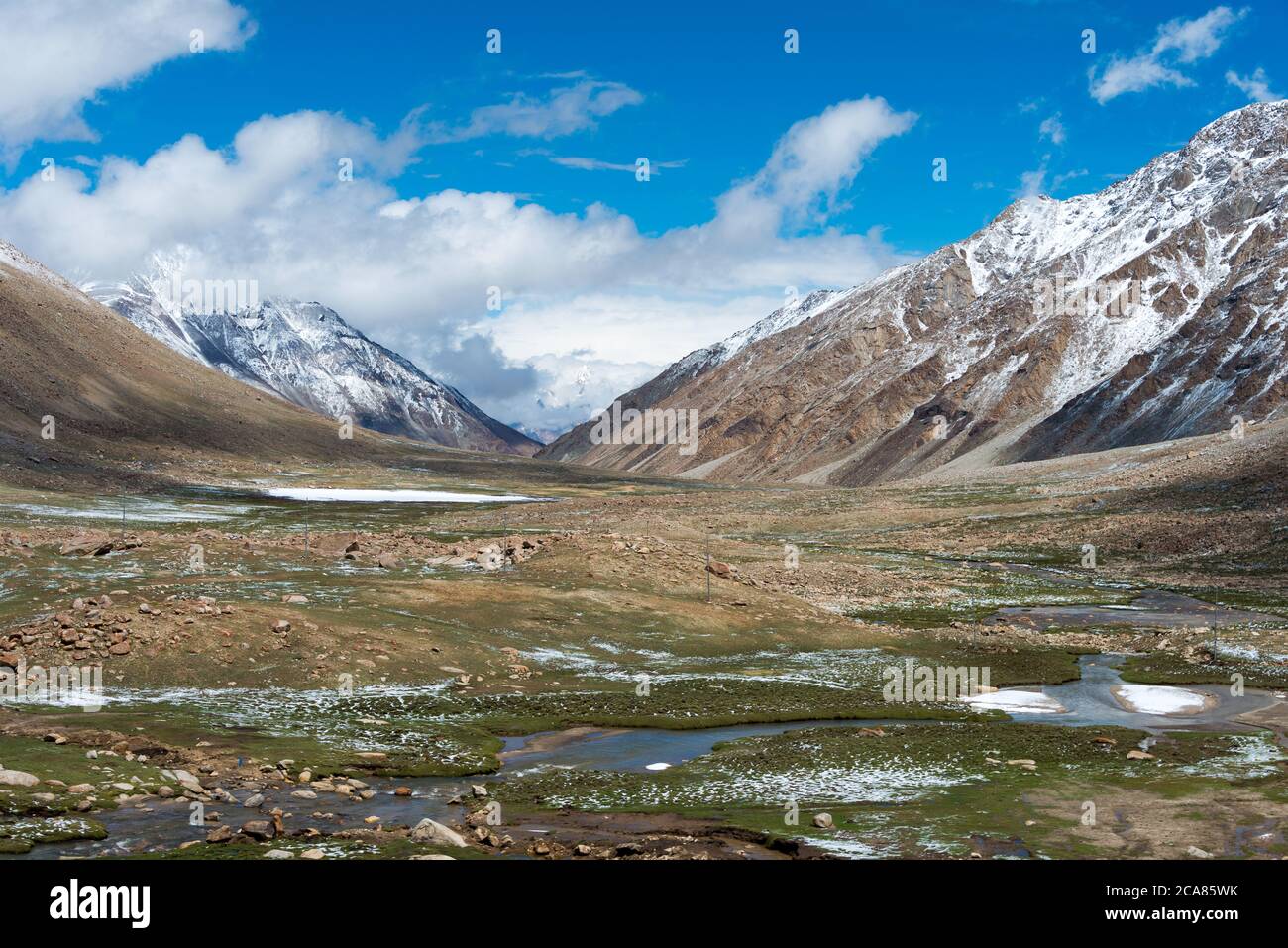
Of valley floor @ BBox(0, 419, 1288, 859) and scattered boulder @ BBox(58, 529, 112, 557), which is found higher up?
scattered boulder @ BBox(58, 529, 112, 557)

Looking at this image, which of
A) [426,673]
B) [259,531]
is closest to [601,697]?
[426,673]

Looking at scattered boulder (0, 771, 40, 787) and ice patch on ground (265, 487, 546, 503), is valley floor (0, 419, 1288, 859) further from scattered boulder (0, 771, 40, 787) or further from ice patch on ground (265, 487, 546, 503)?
ice patch on ground (265, 487, 546, 503)

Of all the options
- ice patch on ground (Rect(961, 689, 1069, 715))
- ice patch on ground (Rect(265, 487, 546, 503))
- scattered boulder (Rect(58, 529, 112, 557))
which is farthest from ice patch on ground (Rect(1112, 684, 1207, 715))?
ice patch on ground (Rect(265, 487, 546, 503))

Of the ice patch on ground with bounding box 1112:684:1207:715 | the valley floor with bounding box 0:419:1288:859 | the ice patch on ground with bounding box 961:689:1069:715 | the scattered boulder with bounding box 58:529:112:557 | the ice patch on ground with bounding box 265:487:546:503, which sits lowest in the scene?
the ice patch on ground with bounding box 1112:684:1207:715

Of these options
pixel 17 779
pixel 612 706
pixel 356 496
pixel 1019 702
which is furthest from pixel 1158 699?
pixel 356 496

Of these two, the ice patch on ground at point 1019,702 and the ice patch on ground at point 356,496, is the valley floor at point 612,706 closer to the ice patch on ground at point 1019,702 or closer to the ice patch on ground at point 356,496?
the ice patch on ground at point 1019,702

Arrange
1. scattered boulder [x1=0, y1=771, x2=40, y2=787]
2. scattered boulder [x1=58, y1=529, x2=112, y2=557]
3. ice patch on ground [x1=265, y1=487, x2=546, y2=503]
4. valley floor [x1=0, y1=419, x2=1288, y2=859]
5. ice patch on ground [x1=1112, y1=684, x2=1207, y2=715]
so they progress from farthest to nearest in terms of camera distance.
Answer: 1. ice patch on ground [x1=265, y1=487, x2=546, y2=503]
2. scattered boulder [x1=58, y1=529, x2=112, y2=557]
3. ice patch on ground [x1=1112, y1=684, x2=1207, y2=715]
4. valley floor [x1=0, y1=419, x2=1288, y2=859]
5. scattered boulder [x1=0, y1=771, x2=40, y2=787]

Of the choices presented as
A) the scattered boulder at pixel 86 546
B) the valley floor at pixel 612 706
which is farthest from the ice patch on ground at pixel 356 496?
the scattered boulder at pixel 86 546

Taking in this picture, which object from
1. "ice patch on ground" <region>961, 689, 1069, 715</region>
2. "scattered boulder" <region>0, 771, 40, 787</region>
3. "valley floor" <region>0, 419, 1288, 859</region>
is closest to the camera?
"scattered boulder" <region>0, 771, 40, 787</region>

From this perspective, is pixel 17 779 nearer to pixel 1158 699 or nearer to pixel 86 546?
Answer: pixel 1158 699
